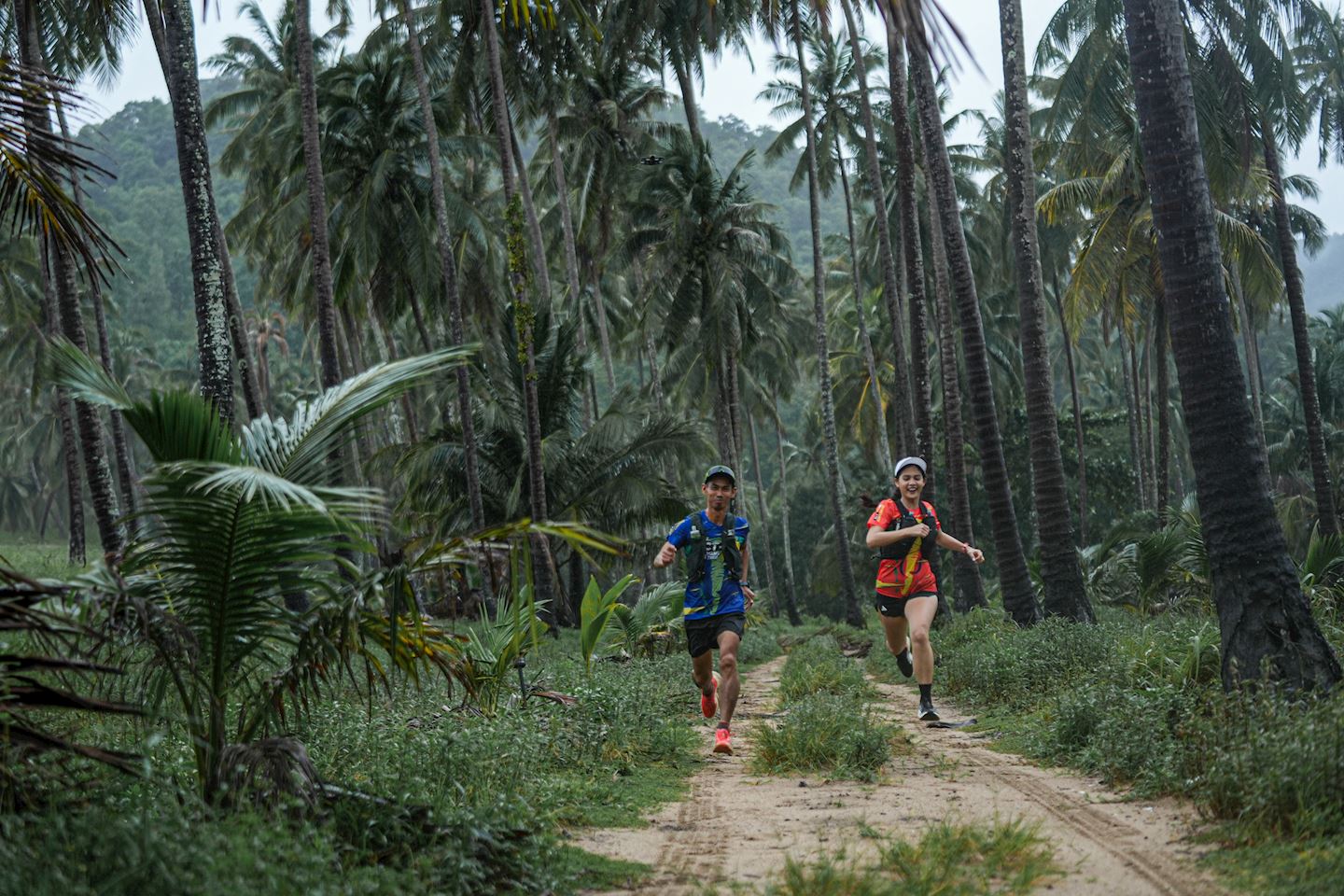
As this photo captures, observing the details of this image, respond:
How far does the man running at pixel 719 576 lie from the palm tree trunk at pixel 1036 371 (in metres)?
6.85

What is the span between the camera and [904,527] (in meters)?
9.00

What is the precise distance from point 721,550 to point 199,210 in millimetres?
6425

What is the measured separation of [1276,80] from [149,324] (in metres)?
66.5

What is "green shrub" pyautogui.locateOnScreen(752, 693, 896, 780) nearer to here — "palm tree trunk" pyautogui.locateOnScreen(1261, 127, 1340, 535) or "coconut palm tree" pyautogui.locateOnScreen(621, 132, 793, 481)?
"palm tree trunk" pyautogui.locateOnScreen(1261, 127, 1340, 535)

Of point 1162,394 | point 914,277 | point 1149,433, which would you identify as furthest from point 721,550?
point 1149,433

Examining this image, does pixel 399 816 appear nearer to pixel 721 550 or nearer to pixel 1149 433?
pixel 721 550

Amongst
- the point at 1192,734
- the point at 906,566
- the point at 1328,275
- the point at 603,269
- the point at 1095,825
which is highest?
the point at 1328,275

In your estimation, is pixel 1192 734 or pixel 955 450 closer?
pixel 1192 734

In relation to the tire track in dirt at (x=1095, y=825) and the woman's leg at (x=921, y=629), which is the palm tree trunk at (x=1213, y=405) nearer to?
the tire track in dirt at (x=1095, y=825)

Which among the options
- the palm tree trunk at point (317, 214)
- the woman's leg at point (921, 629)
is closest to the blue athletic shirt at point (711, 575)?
the woman's leg at point (921, 629)

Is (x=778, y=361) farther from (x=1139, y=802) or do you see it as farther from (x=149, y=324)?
(x=149, y=324)

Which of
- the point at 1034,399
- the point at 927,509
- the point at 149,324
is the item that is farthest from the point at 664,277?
the point at 149,324

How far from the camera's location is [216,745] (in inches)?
187

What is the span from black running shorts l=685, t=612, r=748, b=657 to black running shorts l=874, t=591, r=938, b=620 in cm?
166
